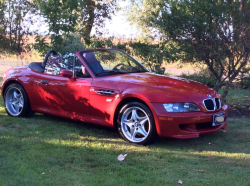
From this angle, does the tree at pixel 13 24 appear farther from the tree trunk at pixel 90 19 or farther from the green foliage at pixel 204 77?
the green foliage at pixel 204 77

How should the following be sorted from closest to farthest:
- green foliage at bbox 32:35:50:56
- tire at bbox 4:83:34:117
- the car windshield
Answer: the car windshield, tire at bbox 4:83:34:117, green foliage at bbox 32:35:50:56

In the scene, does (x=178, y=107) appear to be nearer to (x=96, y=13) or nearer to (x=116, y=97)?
(x=116, y=97)

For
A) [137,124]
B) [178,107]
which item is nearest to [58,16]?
[137,124]

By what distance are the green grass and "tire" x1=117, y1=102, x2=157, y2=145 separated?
6.1 inches

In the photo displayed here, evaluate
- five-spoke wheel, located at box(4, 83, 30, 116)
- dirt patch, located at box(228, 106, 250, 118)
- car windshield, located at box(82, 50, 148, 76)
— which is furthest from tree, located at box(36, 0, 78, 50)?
dirt patch, located at box(228, 106, 250, 118)

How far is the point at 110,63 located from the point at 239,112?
3.79m

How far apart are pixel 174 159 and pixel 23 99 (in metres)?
3.48

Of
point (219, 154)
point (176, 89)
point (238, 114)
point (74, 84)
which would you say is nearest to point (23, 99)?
point (74, 84)

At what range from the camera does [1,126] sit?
582 centimetres

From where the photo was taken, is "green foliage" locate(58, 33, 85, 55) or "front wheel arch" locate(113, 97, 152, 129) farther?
"green foliage" locate(58, 33, 85, 55)

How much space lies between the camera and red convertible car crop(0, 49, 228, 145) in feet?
15.5

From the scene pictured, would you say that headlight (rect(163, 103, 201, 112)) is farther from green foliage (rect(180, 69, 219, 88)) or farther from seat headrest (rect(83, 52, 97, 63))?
green foliage (rect(180, 69, 219, 88))

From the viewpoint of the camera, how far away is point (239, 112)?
7.89 m

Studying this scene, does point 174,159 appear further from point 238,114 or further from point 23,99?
point 238,114
